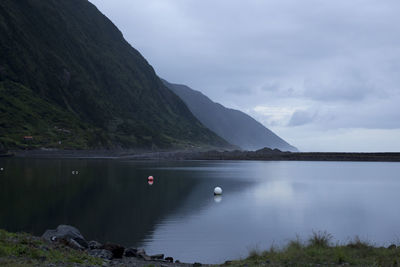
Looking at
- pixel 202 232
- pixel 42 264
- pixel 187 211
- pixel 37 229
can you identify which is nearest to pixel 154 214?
pixel 187 211

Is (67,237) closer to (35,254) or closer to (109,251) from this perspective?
(109,251)

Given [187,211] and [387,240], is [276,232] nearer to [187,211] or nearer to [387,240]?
[387,240]

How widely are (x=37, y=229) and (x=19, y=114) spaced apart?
499 ft

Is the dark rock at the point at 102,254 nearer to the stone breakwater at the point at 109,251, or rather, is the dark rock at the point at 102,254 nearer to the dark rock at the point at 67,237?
the stone breakwater at the point at 109,251

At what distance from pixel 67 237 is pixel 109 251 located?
2.35m

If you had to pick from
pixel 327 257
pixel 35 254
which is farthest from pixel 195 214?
pixel 35 254

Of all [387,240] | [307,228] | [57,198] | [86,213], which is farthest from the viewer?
[57,198]

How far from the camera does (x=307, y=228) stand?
31.0 meters

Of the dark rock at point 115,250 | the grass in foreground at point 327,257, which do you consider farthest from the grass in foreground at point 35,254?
the grass in foreground at point 327,257

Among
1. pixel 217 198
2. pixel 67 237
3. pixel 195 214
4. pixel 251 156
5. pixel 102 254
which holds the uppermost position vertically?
pixel 251 156

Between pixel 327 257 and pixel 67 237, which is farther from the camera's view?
pixel 67 237

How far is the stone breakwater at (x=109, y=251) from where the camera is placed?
18.3 metres

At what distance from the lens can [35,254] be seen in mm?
15180

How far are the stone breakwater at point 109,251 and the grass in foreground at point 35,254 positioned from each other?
3.48ft
